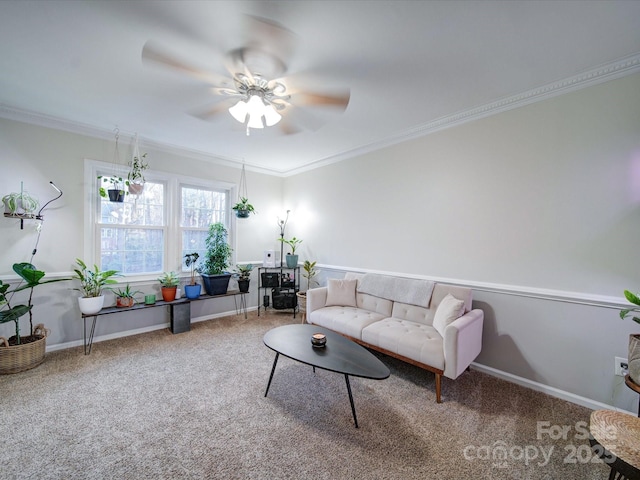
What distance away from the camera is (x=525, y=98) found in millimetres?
2508

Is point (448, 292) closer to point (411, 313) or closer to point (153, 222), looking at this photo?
point (411, 313)

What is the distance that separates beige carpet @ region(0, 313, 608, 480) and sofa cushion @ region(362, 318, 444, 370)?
0.32 m

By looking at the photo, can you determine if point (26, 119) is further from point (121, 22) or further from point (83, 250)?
point (121, 22)

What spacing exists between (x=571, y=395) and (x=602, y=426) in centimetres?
131

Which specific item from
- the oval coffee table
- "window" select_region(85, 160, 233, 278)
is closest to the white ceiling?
"window" select_region(85, 160, 233, 278)

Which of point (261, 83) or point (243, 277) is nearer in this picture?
point (261, 83)

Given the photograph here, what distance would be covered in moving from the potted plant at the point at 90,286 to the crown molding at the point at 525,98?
374 centimetres

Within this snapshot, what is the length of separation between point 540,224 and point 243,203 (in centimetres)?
380

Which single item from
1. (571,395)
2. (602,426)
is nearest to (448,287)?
(571,395)

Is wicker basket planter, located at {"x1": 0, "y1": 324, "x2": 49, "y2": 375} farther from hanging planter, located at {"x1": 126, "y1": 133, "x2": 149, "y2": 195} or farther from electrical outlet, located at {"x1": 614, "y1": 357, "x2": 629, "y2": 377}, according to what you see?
electrical outlet, located at {"x1": 614, "y1": 357, "x2": 629, "y2": 377}

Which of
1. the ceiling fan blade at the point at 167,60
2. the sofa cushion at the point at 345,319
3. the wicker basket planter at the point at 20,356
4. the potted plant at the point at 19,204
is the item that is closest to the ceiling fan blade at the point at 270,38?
the ceiling fan blade at the point at 167,60

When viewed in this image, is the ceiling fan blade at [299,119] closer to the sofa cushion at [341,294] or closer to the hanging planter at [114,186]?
the sofa cushion at [341,294]

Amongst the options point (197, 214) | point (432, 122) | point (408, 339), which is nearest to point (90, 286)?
point (197, 214)

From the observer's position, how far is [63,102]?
276 centimetres
